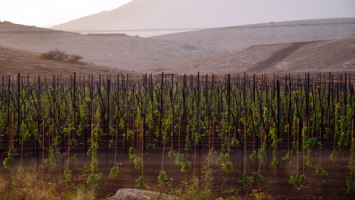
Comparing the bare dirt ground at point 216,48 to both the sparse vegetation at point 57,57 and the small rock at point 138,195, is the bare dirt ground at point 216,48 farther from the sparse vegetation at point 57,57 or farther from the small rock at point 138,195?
the small rock at point 138,195

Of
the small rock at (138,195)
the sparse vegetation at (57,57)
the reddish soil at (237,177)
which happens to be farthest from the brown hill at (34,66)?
the small rock at (138,195)

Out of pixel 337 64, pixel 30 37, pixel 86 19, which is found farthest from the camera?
pixel 86 19

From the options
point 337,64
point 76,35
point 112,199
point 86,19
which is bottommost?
point 112,199

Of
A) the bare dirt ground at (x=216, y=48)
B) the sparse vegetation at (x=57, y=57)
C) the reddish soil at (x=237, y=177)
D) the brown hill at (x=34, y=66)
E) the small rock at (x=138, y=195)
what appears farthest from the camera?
the bare dirt ground at (x=216, y=48)

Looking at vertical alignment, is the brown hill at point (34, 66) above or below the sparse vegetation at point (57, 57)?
below

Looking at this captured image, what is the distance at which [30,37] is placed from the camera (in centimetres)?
6344

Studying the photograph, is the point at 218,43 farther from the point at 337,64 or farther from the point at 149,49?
the point at 337,64

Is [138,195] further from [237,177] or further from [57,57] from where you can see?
[57,57]

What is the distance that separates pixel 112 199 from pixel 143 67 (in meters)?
43.5

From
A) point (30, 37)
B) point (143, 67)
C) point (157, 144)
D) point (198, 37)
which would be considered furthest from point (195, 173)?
point (198, 37)

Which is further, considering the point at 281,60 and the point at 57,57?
the point at 281,60

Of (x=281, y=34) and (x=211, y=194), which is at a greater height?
(x=281, y=34)

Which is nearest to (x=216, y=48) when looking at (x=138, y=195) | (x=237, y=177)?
(x=237, y=177)

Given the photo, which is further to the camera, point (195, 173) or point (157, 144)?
point (157, 144)
